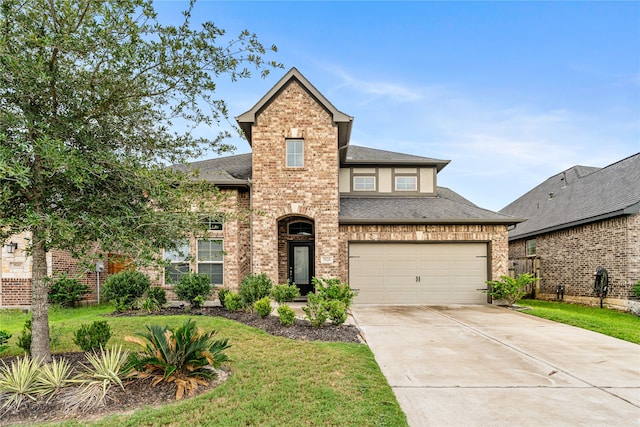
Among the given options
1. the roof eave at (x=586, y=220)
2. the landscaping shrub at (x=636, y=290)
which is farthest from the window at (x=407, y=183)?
the landscaping shrub at (x=636, y=290)

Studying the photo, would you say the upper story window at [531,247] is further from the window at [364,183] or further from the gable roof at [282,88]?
the gable roof at [282,88]

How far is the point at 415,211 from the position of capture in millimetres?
13609

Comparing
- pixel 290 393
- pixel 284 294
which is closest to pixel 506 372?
pixel 290 393

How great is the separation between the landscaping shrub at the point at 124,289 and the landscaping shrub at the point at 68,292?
1868 mm

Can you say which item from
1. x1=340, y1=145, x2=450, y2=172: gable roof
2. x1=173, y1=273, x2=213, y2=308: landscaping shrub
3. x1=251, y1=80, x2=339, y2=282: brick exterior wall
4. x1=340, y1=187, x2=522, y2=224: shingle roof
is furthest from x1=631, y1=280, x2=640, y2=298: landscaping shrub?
x1=173, y1=273, x2=213, y2=308: landscaping shrub

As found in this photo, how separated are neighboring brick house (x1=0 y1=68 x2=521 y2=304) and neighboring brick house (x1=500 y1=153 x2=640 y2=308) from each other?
Result: 3.39m

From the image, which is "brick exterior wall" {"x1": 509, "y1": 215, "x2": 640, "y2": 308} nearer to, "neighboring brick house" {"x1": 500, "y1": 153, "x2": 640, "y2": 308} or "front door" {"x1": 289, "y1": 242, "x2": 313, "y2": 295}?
"neighboring brick house" {"x1": 500, "y1": 153, "x2": 640, "y2": 308}

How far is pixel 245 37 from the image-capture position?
5027mm

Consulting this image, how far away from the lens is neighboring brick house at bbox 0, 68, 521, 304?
12.5 metres

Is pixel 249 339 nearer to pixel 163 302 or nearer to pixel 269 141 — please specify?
pixel 163 302

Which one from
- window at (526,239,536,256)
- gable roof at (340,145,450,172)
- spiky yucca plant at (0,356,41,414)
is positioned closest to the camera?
spiky yucca plant at (0,356,41,414)

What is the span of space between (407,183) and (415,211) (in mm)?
2139

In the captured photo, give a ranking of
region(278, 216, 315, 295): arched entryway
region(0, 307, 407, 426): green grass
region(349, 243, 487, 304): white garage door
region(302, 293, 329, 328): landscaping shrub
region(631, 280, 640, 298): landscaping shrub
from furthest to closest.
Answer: region(278, 216, 315, 295): arched entryway < region(349, 243, 487, 304): white garage door < region(631, 280, 640, 298): landscaping shrub < region(302, 293, 329, 328): landscaping shrub < region(0, 307, 407, 426): green grass

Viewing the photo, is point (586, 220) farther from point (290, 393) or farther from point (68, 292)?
point (68, 292)
